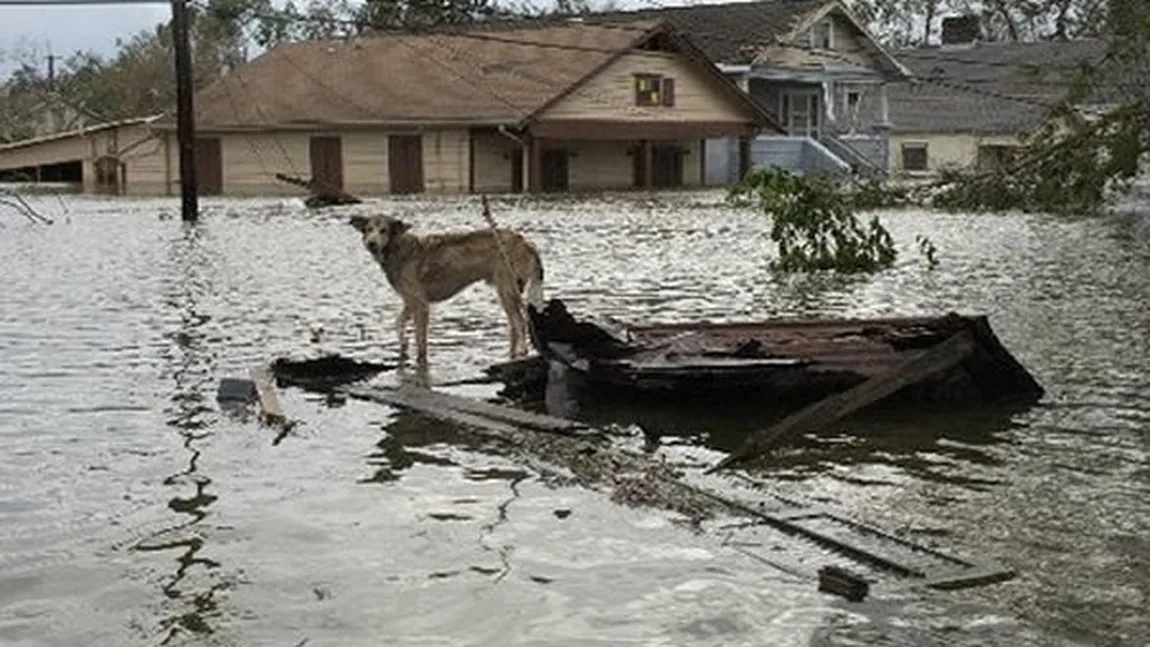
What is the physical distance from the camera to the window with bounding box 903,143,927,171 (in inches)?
2756

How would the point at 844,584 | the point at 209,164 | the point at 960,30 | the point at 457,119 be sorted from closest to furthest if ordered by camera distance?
the point at 844,584
the point at 457,119
the point at 209,164
the point at 960,30

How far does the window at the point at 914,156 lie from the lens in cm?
7000

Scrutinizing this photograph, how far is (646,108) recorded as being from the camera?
55.8 m

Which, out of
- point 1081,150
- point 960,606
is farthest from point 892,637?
point 1081,150

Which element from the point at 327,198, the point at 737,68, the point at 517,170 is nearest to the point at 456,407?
the point at 327,198

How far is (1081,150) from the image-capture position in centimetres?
1473

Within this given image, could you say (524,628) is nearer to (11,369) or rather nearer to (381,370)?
(381,370)

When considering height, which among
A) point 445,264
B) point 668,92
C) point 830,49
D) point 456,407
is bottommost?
point 456,407

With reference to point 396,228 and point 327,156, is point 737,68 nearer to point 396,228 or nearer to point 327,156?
point 327,156

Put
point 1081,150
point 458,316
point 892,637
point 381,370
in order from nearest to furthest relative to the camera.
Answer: point 892,637 < point 381,370 < point 1081,150 < point 458,316

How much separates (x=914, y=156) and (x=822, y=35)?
866cm

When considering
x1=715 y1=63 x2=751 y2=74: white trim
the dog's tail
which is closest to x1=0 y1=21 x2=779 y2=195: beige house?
x1=715 y1=63 x2=751 y2=74: white trim

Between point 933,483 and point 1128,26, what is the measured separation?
685 cm

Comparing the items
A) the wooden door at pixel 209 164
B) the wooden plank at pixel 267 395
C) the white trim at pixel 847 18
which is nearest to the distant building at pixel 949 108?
the white trim at pixel 847 18
